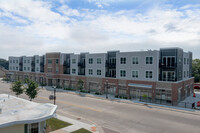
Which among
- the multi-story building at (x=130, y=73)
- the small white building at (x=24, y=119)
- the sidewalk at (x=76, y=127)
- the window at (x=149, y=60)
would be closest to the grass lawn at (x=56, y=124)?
the sidewalk at (x=76, y=127)

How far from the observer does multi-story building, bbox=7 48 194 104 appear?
100 feet

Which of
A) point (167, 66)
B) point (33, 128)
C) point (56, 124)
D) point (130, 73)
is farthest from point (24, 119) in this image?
point (167, 66)

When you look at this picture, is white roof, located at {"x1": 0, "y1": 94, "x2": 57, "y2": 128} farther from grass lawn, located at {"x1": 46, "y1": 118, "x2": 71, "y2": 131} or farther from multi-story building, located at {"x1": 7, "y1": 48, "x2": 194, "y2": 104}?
multi-story building, located at {"x1": 7, "y1": 48, "x2": 194, "y2": 104}

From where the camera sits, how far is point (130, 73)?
3506cm

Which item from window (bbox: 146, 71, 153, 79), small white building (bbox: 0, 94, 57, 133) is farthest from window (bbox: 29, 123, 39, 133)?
window (bbox: 146, 71, 153, 79)

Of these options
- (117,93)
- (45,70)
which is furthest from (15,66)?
(117,93)

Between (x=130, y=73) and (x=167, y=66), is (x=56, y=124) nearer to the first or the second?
(x=130, y=73)

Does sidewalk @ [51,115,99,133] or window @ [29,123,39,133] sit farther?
sidewalk @ [51,115,99,133]

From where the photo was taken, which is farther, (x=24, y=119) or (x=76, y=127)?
(x=76, y=127)

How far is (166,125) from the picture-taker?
18359mm

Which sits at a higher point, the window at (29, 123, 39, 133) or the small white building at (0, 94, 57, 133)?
the small white building at (0, 94, 57, 133)

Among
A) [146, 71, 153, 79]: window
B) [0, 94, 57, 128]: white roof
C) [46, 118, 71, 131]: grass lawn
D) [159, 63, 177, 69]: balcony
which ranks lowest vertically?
[46, 118, 71, 131]: grass lawn

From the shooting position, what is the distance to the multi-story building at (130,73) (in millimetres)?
30625

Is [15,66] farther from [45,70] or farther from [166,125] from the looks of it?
[166,125]
